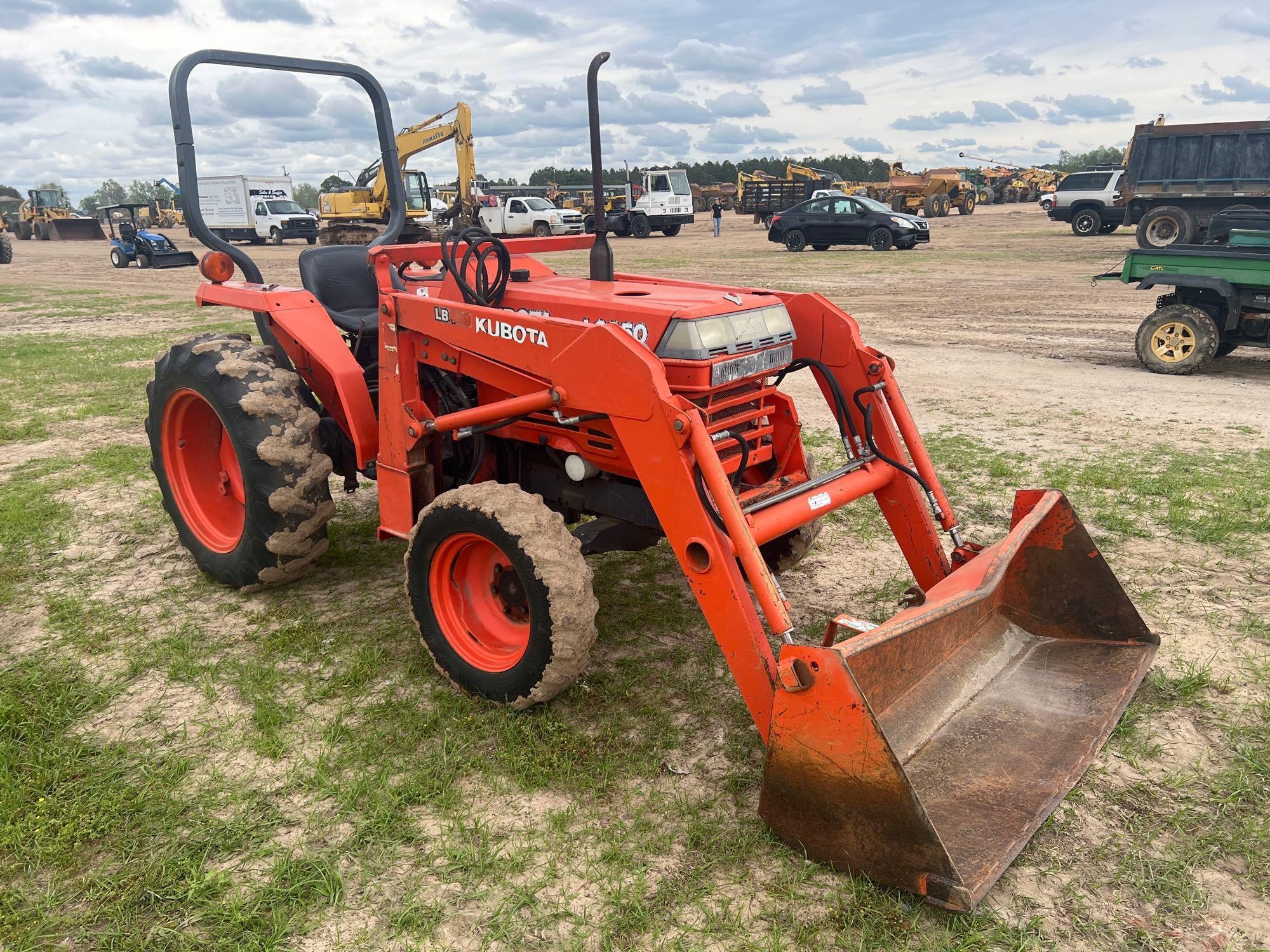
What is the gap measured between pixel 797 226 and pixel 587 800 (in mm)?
22310

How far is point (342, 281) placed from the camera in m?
4.72

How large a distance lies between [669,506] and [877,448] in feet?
3.67

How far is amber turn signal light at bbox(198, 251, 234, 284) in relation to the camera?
4.23 meters

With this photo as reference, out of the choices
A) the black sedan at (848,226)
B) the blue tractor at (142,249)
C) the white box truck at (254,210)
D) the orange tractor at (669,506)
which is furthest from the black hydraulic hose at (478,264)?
the white box truck at (254,210)

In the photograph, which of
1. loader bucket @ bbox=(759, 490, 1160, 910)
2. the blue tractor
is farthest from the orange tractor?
the blue tractor

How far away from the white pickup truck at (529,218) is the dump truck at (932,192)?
13482mm

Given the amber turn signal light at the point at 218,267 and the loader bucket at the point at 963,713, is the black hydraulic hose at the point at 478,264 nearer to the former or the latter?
the amber turn signal light at the point at 218,267

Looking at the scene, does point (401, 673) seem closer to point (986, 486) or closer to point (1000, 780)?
point (1000, 780)

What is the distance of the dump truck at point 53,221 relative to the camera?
39.9m

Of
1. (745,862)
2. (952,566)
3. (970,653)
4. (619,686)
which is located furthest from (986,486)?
(745,862)

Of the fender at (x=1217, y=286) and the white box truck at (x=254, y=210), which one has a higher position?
the white box truck at (x=254, y=210)

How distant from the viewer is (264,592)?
4.31 m

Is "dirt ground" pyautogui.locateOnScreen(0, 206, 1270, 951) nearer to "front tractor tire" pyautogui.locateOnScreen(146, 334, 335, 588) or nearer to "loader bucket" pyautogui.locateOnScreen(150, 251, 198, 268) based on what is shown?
"front tractor tire" pyautogui.locateOnScreen(146, 334, 335, 588)

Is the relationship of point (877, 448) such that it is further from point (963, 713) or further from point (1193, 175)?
point (1193, 175)
